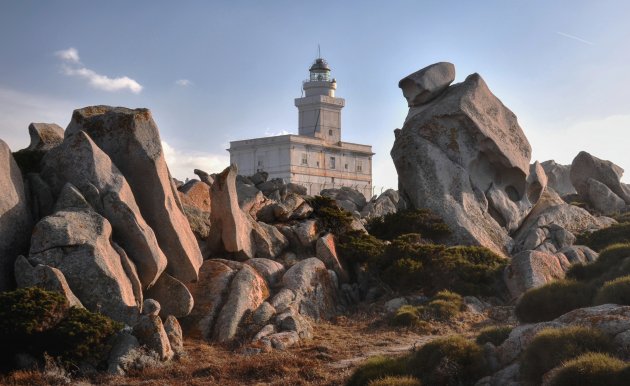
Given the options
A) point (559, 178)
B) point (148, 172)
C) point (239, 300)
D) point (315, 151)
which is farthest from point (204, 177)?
point (315, 151)

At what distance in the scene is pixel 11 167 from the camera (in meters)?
18.4

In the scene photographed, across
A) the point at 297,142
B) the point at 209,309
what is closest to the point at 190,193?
the point at 209,309

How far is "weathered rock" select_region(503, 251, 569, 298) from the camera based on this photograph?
79.2 ft

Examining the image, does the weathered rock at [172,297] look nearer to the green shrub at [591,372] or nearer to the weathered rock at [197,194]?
the weathered rock at [197,194]

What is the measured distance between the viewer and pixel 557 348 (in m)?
12.1

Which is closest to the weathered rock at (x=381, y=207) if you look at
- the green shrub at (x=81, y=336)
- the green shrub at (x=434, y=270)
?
the green shrub at (x=434, y=270)

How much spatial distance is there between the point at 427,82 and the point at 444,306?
58.5 feet

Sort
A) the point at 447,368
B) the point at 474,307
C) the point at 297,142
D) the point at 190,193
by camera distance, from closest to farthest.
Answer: the point at 447,368 < the point at 474,307 < the point at 190,193 < the point at 297,142

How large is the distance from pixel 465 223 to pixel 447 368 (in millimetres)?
20361

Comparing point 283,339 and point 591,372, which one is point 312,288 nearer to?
point 283,339

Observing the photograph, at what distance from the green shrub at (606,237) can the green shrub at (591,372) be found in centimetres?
2032

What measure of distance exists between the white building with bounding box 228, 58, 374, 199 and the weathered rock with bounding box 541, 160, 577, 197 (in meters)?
36.6

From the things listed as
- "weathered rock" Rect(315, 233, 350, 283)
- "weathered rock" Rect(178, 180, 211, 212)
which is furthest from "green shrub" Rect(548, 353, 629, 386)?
"weathered rock" Rect(178, 180, 211, 212)

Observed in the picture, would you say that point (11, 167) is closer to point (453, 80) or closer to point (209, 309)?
point (209, 309)
